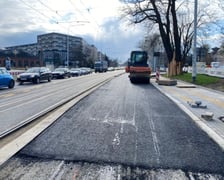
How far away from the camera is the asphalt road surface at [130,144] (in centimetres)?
504

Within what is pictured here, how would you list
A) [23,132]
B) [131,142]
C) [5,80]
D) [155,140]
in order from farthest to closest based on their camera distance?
[5,80]
[23,132]
[155,140]
[131,142]

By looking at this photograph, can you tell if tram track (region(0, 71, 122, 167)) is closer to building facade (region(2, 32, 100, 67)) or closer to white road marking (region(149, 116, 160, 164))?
white road marking (region(149, 116, 160, 164))

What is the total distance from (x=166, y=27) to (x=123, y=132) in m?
35.2

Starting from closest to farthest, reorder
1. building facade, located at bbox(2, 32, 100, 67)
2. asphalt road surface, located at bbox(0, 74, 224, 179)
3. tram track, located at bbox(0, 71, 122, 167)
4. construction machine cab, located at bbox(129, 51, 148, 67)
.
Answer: asphalt road surface, located at bbox(0, 74, 224, 179), tram track, located at bbox(0, 71, 122, 167), construction machine cab, located at bbox(129, 51, 148, 67), building facade, located at bbox(2, 32, 100, 67)

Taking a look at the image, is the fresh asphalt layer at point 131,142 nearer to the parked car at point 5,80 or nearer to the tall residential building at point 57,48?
the parked car at point 5,80

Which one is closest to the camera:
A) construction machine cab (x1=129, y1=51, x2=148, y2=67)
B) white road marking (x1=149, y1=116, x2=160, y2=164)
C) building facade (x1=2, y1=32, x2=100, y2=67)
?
white road marking (x1=149, y1=116, x2=160, y2=164)

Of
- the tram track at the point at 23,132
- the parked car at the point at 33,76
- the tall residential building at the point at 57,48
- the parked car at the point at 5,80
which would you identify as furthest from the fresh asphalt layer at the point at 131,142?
the tall residential building at the point at 57,48

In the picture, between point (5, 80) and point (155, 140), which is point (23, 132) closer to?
point (155, 140)

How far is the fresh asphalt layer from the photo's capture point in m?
5.11

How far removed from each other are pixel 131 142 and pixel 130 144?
0.15 m

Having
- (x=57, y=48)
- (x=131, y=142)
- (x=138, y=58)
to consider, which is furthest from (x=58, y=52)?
(x=131, y=142)

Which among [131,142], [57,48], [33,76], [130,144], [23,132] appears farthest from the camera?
[57,48]

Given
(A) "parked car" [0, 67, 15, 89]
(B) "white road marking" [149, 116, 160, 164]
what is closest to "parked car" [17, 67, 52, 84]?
(A) "parked car" [0, 67, 15, 89]

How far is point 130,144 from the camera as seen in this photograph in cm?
600
